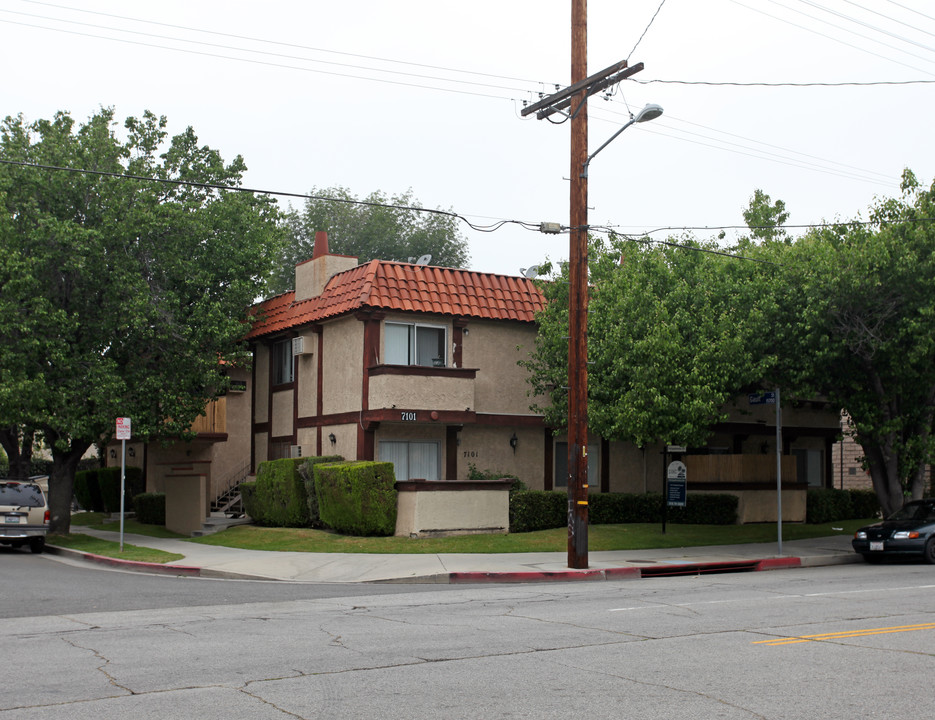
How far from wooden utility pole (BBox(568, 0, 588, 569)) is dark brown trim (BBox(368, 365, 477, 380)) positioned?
7325 mm

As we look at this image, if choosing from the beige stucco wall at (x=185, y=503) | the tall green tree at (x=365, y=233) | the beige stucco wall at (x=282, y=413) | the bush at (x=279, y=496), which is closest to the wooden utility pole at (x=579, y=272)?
the bush at (x=279, y=496)

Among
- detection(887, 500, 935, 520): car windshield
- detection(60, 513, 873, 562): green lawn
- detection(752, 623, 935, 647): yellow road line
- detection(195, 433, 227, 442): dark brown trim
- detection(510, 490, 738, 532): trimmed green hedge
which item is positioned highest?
detection(195, 433, 227, 442): dark brown trim

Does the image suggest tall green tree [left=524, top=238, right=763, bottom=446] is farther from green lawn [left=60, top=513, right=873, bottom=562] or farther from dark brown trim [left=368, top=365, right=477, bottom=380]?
green lawn [left=60, top=513, right=873, bottom=562]

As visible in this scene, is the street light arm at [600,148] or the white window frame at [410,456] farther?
the white window frame at [410,456]

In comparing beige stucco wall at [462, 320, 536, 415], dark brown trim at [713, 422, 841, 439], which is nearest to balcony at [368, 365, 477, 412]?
beige stucco wall at [462, 320, 536, 415]

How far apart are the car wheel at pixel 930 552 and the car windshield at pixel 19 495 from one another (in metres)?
19.6

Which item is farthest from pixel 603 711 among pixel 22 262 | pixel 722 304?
pixel 22 262

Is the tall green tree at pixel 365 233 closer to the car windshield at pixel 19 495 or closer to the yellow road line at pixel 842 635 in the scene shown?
the car windshield at pixel 19 495

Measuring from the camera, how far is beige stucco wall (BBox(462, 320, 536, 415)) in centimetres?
2855

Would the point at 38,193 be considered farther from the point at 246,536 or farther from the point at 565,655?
the point at 565,655

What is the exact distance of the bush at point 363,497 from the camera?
78.9 ft

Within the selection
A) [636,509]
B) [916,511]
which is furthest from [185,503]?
[916,511]

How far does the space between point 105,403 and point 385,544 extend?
8181 mm

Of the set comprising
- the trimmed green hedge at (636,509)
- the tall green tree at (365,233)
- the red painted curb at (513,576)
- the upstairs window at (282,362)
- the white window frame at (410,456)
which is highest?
the tall green tree at (365,233)
